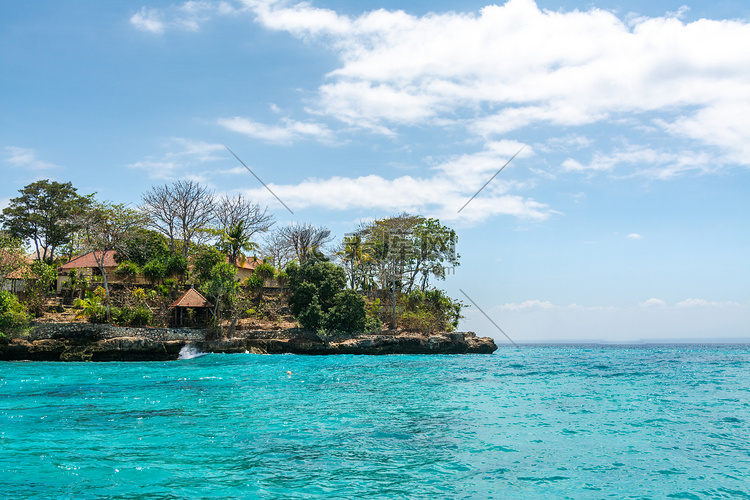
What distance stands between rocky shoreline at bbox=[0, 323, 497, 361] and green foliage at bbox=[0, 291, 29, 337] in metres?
0.63

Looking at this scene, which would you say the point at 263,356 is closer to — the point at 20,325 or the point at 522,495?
the point at 20,325

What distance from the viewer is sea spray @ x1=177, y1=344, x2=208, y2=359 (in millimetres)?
31359

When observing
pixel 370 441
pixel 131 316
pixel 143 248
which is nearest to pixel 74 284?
pixel 143 248

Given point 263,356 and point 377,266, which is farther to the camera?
point 377,266

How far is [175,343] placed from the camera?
1238 inches

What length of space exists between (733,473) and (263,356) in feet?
90.3

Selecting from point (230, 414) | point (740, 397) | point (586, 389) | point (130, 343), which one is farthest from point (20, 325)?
point (740, 397)

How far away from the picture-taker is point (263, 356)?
103 ft

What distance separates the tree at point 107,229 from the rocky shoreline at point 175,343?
2.34 meters

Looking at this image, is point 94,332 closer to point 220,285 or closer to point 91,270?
point 220,285

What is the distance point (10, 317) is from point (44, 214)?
17517 millimetres

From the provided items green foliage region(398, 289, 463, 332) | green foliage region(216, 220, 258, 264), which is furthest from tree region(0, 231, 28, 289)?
green foliage region(398, 289, 463, 332)

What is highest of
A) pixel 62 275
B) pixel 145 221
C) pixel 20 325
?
pixel 145 221

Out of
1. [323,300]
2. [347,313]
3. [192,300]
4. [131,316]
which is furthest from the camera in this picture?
[323,300]
